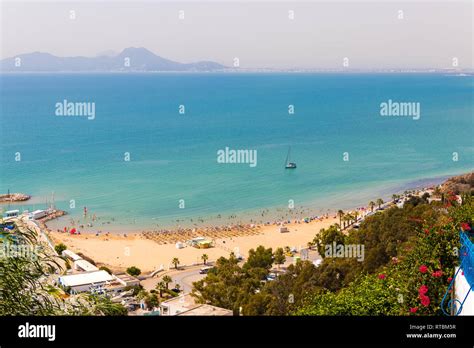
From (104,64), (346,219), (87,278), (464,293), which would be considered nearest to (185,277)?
(87,278)

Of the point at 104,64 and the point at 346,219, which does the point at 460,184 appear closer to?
the point at 346,219

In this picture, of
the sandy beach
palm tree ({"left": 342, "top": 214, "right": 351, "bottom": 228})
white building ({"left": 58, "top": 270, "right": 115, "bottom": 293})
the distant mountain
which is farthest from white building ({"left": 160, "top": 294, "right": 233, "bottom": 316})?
the distant mountain

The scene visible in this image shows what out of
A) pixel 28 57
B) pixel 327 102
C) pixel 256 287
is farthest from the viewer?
pixel 28 57

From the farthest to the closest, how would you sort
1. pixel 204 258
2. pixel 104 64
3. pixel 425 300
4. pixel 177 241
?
pixel 104 64 < pixel 177 241 < pixel 204 258 < pixel 425 300

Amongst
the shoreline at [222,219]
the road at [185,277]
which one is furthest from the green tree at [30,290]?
the shoreline at [222,219]

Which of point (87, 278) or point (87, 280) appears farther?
point (87, 278)
